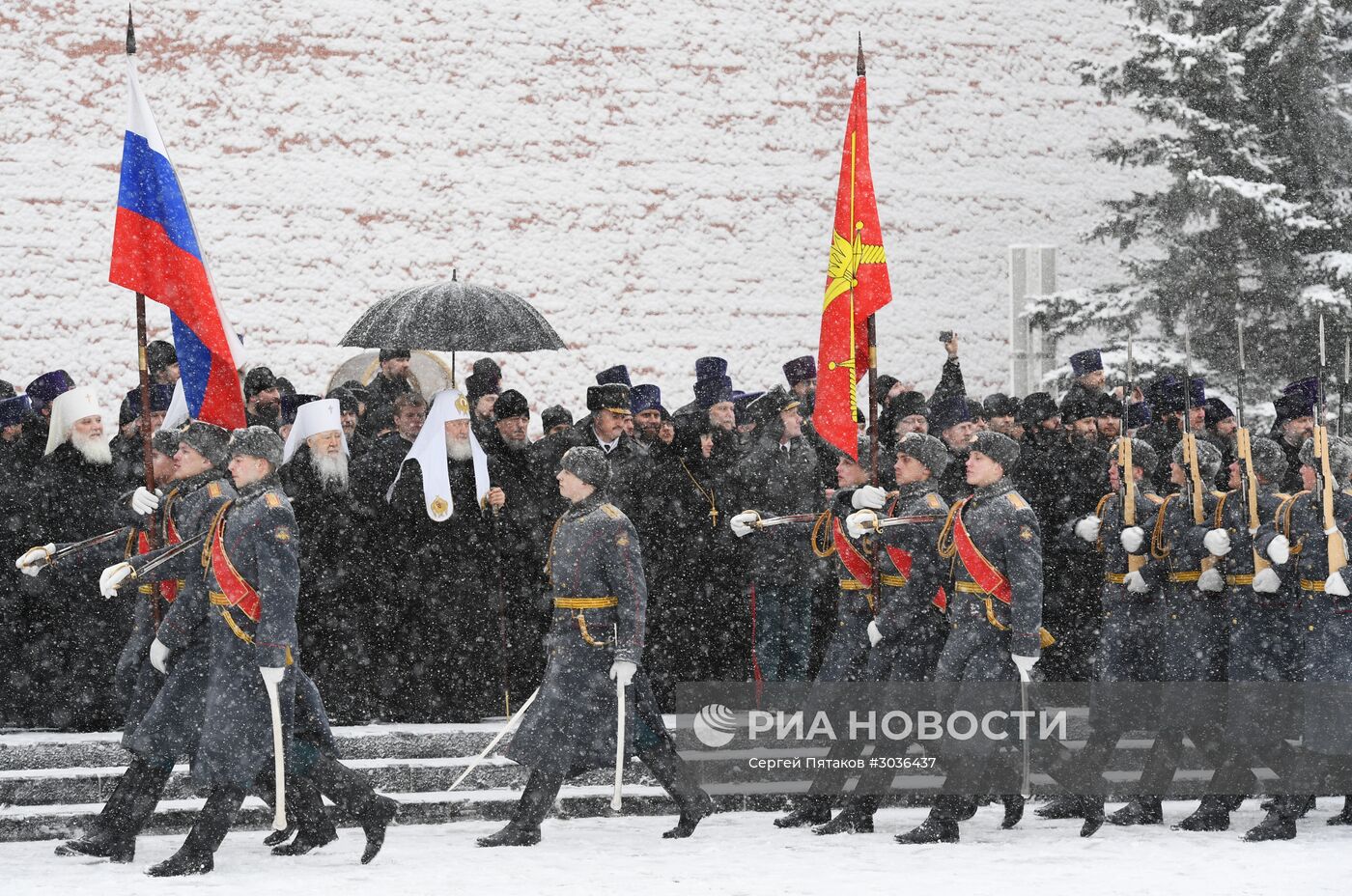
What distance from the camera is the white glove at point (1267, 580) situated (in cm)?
918

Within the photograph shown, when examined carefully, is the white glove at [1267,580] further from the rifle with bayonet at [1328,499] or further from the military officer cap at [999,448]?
the military officer cap at [999,448]

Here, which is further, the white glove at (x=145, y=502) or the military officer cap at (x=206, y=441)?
the white glove at (x=145, y=502)

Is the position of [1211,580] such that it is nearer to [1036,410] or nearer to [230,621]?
[1036,410]

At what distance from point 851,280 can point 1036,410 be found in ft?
8.39

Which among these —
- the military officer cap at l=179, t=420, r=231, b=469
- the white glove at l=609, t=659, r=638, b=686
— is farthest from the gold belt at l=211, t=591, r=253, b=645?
the white glove at l=609, t=659, r=638, b=686

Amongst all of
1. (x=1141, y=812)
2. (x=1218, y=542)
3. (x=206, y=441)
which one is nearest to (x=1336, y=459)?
(x=1218, y=542)

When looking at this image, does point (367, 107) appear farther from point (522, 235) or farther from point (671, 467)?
point (671, 467)

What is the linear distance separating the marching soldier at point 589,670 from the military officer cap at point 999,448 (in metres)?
1.61

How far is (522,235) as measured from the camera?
54.6 feet

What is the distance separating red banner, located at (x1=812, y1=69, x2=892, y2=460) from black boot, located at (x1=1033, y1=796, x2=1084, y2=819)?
6.35 feet

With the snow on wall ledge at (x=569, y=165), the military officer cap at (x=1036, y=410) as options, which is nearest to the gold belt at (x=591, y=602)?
the military officer cap at (x=1036, y=410)

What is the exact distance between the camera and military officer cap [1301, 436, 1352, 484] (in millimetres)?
9219

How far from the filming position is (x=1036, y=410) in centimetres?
1215

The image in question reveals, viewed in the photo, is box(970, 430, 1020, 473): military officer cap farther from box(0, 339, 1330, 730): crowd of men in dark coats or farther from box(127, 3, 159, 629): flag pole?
box(127, 3, 159, 629): flag pole
